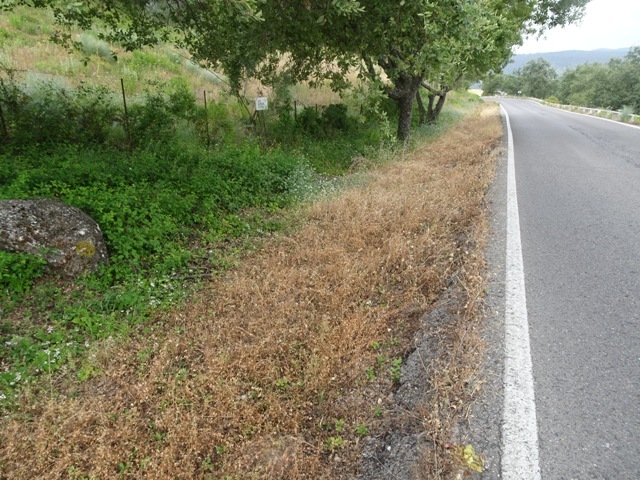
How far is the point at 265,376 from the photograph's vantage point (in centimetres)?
263

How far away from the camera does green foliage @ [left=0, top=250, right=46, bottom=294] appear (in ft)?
11.5

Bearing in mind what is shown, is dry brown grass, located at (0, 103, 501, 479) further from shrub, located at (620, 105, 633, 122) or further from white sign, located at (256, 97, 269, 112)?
shrub, located at (620, 105, 633, 122)

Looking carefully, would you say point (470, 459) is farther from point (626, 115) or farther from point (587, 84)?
point (587, 84)

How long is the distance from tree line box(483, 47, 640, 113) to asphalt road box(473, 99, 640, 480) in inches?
611

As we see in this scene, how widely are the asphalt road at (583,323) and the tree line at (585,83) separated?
1552cm

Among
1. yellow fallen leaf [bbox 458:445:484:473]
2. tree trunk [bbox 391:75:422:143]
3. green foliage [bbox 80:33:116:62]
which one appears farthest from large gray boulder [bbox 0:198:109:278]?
green foliage [bbox 80:33:116:62]

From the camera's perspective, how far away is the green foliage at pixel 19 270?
3.51 m

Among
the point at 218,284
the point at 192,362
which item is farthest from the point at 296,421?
the point at 218,284

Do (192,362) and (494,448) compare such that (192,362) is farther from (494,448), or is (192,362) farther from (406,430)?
(494,448)

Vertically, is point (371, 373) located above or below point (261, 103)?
below

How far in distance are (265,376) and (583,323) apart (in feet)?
8.45

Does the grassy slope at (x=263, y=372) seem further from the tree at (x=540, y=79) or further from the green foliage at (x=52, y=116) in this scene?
the tree at (x=540, y=79)

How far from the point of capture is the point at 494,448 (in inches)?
78.0

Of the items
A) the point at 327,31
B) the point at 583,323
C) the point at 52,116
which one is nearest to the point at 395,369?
the point at 583,323
